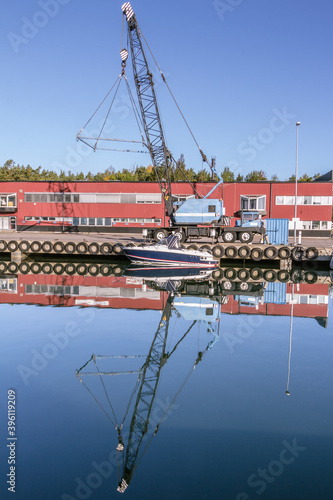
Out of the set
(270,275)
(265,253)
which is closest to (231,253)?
(265,253)

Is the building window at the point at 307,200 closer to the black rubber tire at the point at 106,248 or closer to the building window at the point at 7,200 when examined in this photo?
the black rubber tire at the point at 106,248

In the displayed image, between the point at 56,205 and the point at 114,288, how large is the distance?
29.6m

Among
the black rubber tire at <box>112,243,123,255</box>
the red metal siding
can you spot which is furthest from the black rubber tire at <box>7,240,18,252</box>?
the red metal siding

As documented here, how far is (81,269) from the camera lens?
32250 mm

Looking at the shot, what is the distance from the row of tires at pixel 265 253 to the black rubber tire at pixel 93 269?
10.1m

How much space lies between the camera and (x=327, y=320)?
58.2 feet

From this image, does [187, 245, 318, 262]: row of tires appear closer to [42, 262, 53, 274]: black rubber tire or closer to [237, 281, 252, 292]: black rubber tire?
[237, 281, 252, 292]: black rubber tire

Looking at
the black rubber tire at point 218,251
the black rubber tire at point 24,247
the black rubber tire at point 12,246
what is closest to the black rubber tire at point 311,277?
the black rubber tire at point 218,251

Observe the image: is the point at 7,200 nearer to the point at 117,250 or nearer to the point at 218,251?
the point at 117,250

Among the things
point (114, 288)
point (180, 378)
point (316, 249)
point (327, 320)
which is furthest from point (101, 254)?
point (180, 378)

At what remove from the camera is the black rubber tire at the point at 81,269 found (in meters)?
30.3

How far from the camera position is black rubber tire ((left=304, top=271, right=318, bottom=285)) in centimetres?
2788

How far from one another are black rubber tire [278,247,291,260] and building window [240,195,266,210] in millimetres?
14083
